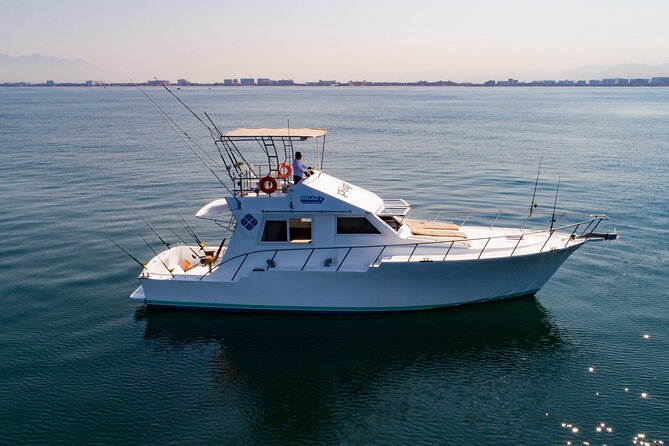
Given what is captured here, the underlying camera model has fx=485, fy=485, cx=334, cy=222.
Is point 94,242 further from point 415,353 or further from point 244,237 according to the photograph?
point 415,353

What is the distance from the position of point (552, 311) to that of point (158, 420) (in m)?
11.9

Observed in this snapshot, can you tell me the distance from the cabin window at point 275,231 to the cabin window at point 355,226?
1657mm

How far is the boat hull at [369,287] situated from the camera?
14098 millimetres

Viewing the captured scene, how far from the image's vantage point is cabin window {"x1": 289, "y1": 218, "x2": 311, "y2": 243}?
48.2 ft

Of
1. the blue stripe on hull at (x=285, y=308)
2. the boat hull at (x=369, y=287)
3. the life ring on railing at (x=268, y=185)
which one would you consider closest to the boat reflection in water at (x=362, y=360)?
the blue stripe on hull at (x=285, y=308)

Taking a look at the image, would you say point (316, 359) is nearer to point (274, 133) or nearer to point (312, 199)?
point (312, 199)

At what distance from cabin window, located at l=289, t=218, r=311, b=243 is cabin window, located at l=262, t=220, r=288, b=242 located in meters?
0.21

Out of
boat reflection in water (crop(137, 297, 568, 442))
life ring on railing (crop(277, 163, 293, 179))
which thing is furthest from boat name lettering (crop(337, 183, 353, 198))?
boat reflection in water (crop(137, 297, 568, 442))

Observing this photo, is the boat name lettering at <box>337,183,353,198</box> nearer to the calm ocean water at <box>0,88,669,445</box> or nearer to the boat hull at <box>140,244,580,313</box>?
the boat hull at <box>140,244,580,313</box>

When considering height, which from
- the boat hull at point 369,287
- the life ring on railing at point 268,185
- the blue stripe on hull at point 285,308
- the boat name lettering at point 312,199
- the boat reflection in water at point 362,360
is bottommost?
the boat reflection in water at point 362,360

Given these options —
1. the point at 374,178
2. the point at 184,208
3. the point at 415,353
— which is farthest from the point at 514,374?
the point at 374,178

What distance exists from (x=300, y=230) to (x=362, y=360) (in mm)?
4269

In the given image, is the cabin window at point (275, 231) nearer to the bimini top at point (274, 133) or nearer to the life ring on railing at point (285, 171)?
the life ring on railing at point (285, 171)

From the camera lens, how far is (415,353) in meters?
13.2
